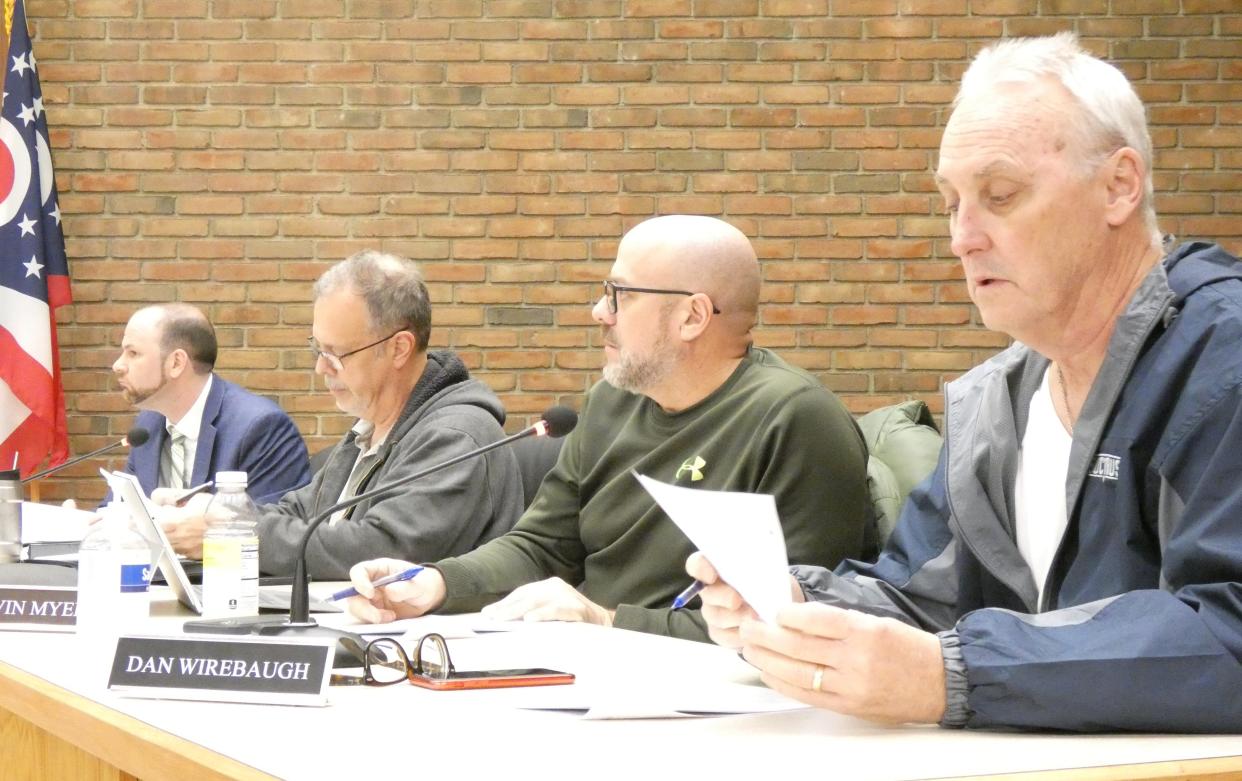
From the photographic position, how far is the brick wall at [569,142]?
185 inches

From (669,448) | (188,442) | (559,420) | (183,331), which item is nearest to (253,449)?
(188,442)

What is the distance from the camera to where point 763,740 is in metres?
1.16

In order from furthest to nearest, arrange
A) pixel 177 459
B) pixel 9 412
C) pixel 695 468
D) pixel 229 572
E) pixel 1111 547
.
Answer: pixel 9 412
pixel 177 459
pixel 695 468
pixel 229 572
pixel 1111 547

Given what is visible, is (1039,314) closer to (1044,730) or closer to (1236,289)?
(1236,289)

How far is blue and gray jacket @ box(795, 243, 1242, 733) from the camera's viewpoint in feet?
3.76

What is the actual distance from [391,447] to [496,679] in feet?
4.73

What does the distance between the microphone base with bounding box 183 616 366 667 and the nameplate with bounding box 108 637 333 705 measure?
0.67 feet

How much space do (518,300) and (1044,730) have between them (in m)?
3.66

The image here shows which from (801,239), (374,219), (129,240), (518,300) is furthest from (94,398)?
(801,239)

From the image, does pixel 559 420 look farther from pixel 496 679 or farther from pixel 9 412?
pixel 9 412

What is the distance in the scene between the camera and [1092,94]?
4.74 feet

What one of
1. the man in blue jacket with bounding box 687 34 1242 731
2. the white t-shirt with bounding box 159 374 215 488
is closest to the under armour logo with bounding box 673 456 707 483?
the man in blue jacket with bounding box 687 34 1242 731

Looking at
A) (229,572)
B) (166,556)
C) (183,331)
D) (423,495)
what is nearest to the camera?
(229,572)

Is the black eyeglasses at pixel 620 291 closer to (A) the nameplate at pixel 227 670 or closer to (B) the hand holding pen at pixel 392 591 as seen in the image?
(B) the hand holding pen at pixel 392 591
